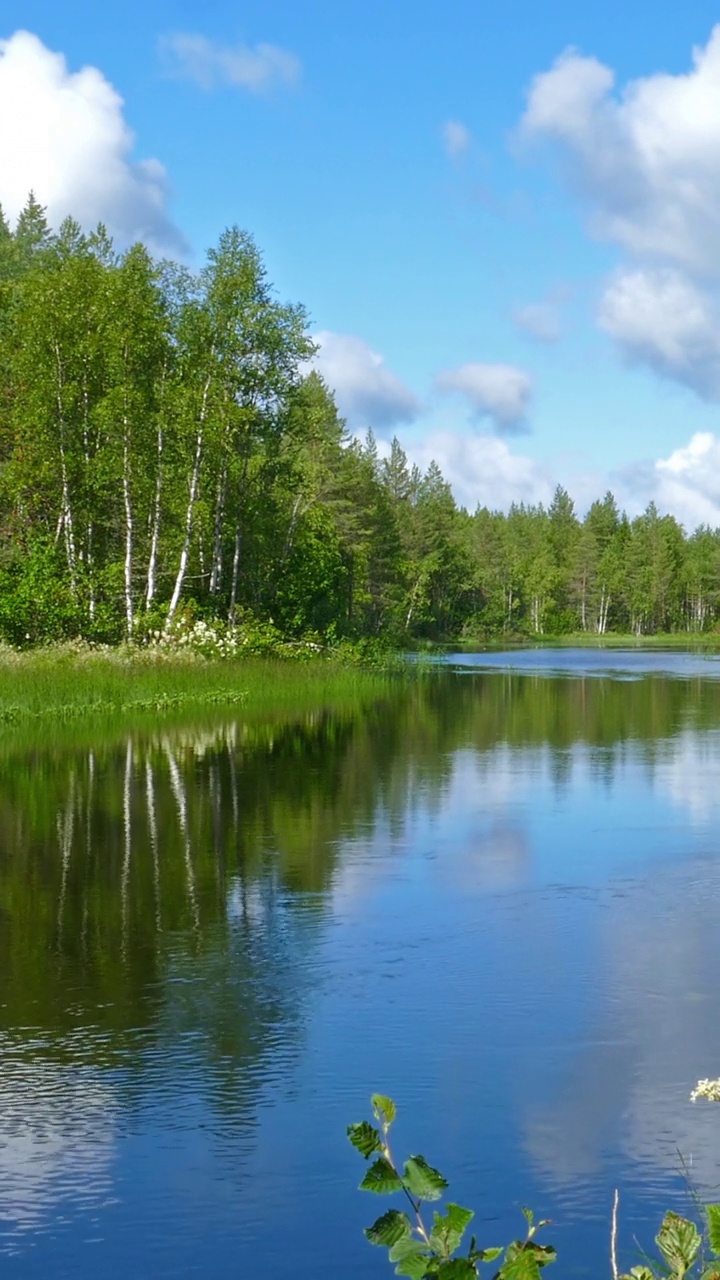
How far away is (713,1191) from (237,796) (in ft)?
41.0

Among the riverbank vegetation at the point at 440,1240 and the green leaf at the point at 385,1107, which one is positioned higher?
the green leaf at the point at 385,1107

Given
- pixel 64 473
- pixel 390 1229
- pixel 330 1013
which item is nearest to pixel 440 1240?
pixel 390 1229

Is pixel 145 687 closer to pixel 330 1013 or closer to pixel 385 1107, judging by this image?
pixel 330 1013

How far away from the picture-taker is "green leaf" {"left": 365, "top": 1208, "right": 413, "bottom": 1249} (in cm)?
335

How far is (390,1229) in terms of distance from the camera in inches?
133

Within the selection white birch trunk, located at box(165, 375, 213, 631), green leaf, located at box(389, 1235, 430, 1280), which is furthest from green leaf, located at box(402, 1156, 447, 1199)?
white birch trunk, located at box(165, 375, 213, 631)

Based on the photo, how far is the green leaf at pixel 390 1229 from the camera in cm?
335

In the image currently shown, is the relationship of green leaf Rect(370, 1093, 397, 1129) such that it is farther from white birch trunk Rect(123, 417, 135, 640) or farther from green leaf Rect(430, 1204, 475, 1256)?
white birch trunk Rect(123, 417, 135, 640)

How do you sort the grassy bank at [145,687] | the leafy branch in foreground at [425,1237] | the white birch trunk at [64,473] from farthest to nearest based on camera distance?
the white birch trunk at [64,473] → the grassy bank at [145,687] → the leafy branch in foreground at [425,1237]

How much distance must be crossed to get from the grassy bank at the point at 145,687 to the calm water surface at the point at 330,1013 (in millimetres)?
10174

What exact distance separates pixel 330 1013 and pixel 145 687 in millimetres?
24300

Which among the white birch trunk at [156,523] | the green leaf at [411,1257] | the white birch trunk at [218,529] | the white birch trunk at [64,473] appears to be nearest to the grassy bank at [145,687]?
the white birch trunk at [156,523]

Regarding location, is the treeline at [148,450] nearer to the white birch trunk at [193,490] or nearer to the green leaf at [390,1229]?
the white birch trunk at [193,490]

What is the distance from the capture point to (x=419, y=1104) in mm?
6883
